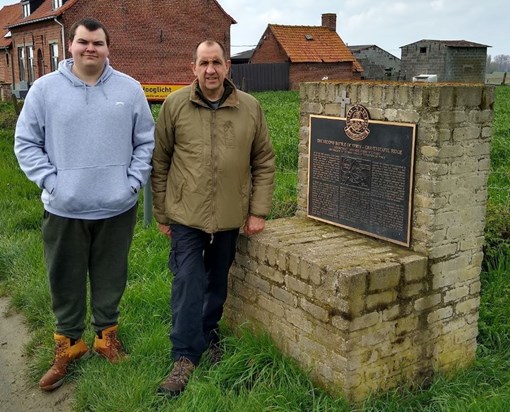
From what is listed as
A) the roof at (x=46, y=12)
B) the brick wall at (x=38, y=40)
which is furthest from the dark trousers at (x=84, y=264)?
the brick wall at (x=38, y=40)

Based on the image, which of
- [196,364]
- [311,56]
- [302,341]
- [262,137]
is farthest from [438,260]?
[311,56]

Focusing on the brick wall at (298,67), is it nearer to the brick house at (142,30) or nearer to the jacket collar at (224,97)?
the brick house at (142,30)

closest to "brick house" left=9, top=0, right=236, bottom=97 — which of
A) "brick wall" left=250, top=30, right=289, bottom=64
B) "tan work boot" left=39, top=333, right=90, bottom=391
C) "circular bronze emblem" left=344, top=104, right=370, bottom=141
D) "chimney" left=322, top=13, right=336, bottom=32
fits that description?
"brick wall" left=250, top=30, right=289, bottom=64

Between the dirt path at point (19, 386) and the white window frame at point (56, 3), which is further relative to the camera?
the white window frame at point (56, 3)

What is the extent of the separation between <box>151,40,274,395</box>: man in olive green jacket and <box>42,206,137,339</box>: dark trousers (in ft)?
1.09

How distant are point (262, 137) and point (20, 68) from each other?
38170 mm

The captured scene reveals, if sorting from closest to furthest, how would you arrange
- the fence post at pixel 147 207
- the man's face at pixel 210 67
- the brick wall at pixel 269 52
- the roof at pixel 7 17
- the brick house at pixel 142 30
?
the man's face at pixel 210 67
the fence post at pixel 147 207
the brick house at pixel 142 30
the roof at pixel 7 17
the brick wall at pixel 269 52

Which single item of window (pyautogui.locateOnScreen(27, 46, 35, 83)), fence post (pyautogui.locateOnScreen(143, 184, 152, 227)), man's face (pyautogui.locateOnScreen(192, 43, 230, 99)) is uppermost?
window (pyautogui.locateOnScreen(27, 46, 35, 83))

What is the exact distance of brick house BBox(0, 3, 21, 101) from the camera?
3884 cm

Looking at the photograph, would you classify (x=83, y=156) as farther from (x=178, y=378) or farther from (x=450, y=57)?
(x=450, y=57)

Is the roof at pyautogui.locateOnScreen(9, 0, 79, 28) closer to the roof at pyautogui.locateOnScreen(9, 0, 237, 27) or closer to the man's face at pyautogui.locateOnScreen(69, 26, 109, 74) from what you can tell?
the roof at pyautogui.locateOnScreen(9, 0, 237, 27)

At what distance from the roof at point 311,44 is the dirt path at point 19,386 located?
3968 centimetres

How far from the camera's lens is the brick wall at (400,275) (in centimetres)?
365

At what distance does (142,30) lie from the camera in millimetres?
31297
